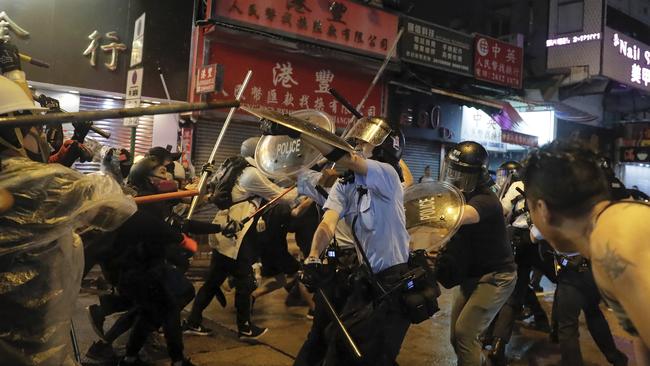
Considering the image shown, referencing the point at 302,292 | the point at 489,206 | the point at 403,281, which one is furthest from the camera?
the point at 302,292

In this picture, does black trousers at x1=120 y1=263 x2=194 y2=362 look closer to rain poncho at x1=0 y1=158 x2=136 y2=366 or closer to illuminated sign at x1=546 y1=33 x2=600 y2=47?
rain poncho at x1=0 y1=158 x2=136 y2=366

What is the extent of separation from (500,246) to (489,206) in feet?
1.38

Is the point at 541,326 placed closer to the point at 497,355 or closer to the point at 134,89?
the point at 497,355

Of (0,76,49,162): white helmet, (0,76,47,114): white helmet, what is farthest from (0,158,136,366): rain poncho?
(0,76,47,114): white helmet

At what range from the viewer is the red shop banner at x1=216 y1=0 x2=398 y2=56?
1153cm

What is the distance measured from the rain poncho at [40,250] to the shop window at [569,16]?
18.1 m

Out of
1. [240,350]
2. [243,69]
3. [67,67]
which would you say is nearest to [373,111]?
[243,69]

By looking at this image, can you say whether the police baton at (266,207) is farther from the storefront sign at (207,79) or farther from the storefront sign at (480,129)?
the storefront sign at (480,129)

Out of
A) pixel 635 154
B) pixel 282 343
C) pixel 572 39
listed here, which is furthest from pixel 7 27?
pixel 635 154

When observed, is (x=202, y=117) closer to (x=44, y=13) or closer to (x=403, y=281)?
(x=44, y=13)

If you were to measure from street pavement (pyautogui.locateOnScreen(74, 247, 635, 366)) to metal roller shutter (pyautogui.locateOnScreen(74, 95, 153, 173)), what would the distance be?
396cm

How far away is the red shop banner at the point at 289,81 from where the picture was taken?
38.2 ft

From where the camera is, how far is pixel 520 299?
19.8 ft

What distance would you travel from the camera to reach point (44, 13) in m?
9.66
